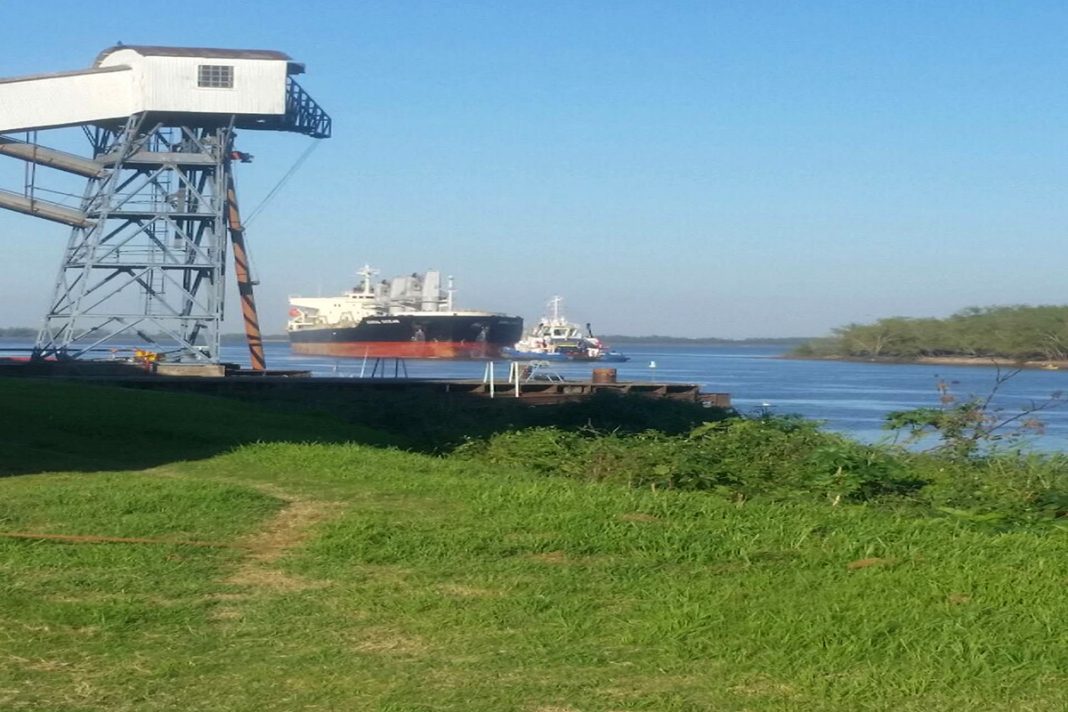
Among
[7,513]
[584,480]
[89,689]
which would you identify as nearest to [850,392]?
[584,480]

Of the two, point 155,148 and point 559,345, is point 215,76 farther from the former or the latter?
point 559,345

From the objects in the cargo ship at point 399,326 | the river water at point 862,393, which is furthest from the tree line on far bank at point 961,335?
the cargo ship at point 399,326

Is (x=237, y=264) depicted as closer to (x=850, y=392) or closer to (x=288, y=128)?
(x=288, y=128)

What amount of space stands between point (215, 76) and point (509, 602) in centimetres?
3409

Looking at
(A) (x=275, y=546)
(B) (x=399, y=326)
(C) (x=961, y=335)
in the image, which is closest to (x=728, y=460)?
(A) (x=275, y=546)

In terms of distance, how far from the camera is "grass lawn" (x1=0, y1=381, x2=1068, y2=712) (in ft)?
16.1

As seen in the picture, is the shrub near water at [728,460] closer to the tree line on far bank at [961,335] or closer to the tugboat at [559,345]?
the tree line on far bank at [961,335]

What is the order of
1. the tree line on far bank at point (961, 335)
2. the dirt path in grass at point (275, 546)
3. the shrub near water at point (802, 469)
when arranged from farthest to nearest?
1. the tree line on far bank at point (961, 335)
2. the shrub near water at point (802, 469)
3. the dirt path in grass at point (275, 546)

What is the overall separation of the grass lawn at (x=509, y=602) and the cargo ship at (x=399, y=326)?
6281 cm

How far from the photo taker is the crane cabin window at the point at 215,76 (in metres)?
37.8

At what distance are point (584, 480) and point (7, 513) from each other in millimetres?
5249

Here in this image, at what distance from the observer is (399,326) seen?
258 feet

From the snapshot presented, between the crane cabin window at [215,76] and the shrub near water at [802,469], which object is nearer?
the shrub near water at [802,469]

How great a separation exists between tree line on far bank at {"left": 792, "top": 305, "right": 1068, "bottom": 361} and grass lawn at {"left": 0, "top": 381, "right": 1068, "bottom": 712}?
4013 centimetres
